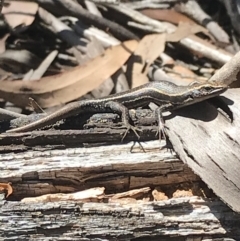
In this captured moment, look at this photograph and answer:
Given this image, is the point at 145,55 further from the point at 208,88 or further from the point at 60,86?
the point at 208,88

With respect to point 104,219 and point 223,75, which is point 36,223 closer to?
point 104,219

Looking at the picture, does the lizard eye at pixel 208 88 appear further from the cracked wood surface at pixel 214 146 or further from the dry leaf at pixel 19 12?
the dry leaf at pixel 19 12

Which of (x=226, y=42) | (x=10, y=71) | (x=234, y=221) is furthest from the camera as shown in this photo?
(x=226, y=42)

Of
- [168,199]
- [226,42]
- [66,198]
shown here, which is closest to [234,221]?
[168,199]

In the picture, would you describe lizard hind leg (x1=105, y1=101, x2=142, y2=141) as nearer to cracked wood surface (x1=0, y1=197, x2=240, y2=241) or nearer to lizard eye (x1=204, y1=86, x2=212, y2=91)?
cracked wood surface (x1=0, y1=197, x2=240, y2=241)

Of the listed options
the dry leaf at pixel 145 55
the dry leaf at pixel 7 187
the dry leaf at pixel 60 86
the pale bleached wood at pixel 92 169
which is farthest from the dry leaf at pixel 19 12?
the dry leaf at pixel 7 187

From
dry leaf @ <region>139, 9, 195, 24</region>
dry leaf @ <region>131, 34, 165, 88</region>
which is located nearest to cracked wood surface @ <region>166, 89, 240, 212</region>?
dry leaf @ <region>131, 34, 165, 88</region>

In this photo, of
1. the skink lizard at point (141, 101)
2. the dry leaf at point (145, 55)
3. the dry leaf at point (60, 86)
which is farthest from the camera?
the dry leaf at point (145, 55)
